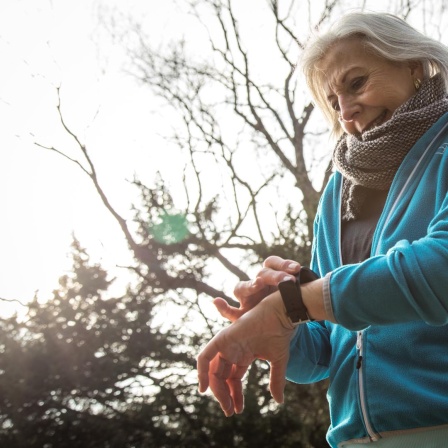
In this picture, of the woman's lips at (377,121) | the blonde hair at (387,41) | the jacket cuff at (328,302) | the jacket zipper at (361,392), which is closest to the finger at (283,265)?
the jacket cuff at (328,302)

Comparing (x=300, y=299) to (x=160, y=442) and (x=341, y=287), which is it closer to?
(x=341, y=287)

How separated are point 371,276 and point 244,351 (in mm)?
360

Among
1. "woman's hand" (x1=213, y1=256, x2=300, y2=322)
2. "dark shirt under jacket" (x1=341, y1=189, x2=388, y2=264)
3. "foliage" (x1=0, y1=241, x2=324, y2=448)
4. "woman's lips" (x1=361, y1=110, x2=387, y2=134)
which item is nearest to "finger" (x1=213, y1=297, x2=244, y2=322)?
"woman's hand" (x1=213, y1=256, x2=300, y2=322)

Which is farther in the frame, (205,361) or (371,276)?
(205,361)

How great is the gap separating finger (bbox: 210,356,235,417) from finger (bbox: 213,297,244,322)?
11cm

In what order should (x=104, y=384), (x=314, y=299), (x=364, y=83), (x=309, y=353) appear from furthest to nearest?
(x=104, y=384)
(x=364, y=83)
(x=309, y=353)
(x=314, y=299)

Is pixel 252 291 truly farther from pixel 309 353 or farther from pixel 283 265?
pixel 309 353

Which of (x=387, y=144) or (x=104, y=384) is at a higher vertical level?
(x=104, y=384)

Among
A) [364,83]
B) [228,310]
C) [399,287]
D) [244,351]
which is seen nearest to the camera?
[399,287]

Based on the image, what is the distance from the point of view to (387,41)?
61.6 inches

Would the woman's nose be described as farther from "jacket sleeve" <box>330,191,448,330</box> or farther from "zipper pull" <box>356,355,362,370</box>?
"zipper pull" <box>356,355,362,370</box>

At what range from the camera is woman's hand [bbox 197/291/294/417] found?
120 cm

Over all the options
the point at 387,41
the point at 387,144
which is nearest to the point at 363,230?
the point at 387,144

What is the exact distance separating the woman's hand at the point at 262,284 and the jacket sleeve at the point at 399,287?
6.4 inches
